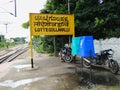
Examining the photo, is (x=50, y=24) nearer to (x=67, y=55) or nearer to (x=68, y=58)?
(x=67, y=55)

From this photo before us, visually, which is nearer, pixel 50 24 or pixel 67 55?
pixel 50 24

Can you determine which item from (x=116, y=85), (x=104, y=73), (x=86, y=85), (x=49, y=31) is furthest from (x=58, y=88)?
(x=49, y=31)

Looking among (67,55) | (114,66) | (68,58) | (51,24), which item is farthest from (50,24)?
(114,66)

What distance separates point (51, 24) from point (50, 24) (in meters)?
0.06

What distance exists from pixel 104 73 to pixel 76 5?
18.2 feet

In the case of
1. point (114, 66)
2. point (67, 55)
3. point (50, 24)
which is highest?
point (50, 24)

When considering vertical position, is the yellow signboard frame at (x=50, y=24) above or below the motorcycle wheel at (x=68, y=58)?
above

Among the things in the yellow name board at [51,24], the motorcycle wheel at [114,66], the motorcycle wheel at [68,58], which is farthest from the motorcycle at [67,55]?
the motorcycle wheel at [114,66]

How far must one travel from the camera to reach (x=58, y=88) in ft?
25.8

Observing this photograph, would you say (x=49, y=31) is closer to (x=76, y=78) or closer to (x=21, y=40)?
(x=76, y=78)

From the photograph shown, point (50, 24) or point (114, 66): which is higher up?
point (50, 24)

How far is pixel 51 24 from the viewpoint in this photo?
43.0 feet

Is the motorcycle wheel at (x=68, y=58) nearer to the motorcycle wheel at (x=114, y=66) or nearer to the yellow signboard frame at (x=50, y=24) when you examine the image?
the yellow signboard frame at (x=50, y=24)

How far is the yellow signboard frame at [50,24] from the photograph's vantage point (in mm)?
12789
